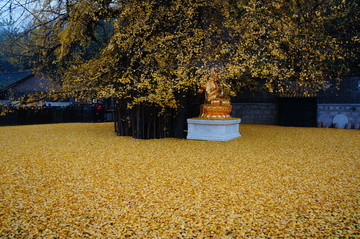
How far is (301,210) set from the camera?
11.9ft

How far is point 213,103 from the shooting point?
35.6 feet

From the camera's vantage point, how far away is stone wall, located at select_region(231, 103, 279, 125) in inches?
747

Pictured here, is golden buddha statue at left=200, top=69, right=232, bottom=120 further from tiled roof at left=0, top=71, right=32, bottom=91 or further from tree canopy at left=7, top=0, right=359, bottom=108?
tiled roof at left=0, top=71, right=32, bottom=91

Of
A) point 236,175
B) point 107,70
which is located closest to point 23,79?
point 107,70

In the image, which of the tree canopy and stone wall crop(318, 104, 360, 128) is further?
stone wall crop(318, 104, 360, 128)

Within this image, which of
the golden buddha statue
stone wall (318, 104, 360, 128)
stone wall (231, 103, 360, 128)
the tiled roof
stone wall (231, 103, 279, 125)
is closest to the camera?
the golden buddha statue

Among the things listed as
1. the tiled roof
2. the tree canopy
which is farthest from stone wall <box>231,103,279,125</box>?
the tiled roof

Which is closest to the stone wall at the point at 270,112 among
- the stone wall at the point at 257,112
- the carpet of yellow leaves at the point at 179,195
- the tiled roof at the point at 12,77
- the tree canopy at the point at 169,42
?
the stone wall at the point at 257,112

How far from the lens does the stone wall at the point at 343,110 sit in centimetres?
1631

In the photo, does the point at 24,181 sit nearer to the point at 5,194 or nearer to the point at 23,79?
the point at 5,194

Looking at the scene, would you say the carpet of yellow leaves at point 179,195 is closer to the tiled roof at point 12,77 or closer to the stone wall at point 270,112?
the stone wall at point 270,112

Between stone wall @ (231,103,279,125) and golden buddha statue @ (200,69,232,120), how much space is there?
897 cm

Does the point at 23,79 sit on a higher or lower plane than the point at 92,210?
higher

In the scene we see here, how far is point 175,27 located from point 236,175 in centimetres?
671
